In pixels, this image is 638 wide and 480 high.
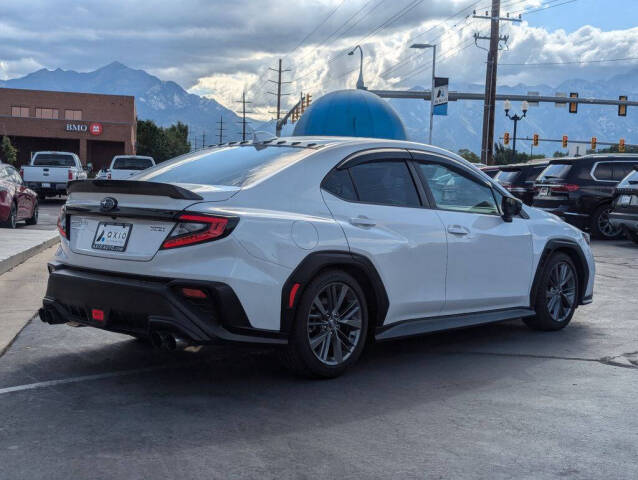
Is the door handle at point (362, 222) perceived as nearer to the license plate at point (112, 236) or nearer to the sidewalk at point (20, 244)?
the license plate at point (112, 236)

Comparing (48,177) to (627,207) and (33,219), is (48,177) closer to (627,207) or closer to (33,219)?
(33,219)

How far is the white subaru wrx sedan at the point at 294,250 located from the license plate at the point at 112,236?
0.01 m

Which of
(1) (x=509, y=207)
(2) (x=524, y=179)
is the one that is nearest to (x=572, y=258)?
(1) (x=509, y=207)

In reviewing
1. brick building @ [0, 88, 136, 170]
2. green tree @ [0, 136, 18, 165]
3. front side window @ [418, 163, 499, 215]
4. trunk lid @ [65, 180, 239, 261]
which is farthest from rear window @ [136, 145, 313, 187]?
brick building @ [0, 88, 136, 170]

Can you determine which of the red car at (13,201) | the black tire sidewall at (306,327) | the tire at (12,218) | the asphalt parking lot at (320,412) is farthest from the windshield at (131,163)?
the black tire sidewall at (306,327)

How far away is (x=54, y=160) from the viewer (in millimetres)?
28531

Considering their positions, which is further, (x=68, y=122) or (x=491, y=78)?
(x=68, y=122)

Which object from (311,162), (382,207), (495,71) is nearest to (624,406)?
(382,207)

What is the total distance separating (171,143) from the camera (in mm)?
110750

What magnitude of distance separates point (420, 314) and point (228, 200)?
Answer: 1.75 metres

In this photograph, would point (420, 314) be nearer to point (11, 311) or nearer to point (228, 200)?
point (228, 200)

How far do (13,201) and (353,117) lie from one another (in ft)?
Result: 23.7

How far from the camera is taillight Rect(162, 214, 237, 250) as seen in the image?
4.69 meters

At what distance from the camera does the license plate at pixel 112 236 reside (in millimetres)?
4980
